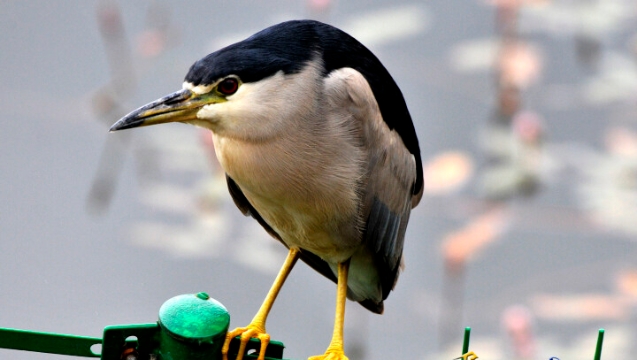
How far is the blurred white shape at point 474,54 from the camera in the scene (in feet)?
9.67

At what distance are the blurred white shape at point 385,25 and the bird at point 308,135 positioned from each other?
790mm

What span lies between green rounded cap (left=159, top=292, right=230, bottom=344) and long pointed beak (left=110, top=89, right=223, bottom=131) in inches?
16.2

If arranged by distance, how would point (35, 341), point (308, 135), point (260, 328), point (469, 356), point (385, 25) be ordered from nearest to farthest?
point (35, 341) → point (469, 356) → point (308, 135) → point (260, 328) → point (385, 25)

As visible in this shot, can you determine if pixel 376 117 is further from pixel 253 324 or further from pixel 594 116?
pixel 594 116

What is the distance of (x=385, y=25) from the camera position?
2900mm

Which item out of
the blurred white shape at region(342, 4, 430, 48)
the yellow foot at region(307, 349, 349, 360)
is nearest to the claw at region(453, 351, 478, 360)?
the yellow foot at region(307, 349, 349, 360)

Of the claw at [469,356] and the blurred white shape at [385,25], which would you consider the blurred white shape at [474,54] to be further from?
the claw at [469,356]

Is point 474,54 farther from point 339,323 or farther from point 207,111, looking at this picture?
point 207,111

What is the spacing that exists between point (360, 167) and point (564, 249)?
131 cm

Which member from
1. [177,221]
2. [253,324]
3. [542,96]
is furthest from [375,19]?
[253,324]

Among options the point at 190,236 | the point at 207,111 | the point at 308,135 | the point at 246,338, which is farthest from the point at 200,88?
the point at 190,236

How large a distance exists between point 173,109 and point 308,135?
0.84ft

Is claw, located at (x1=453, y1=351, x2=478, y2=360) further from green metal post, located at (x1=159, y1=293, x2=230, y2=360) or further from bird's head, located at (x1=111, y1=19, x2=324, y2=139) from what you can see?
bird's head, located at (x1=111, y1=19, x2=324, y2=139)

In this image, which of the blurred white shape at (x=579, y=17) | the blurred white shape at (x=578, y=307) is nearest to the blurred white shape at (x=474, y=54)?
the blurred white shape at (x=579, y=17)
